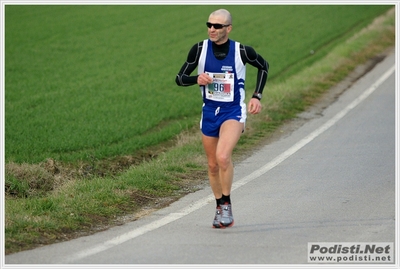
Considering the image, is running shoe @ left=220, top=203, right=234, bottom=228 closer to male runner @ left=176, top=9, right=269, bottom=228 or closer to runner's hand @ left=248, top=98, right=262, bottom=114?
male runner @ left=176, top=9, right=269, bottom=228

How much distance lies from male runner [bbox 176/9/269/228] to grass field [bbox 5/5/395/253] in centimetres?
120

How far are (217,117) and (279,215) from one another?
4.17 ft

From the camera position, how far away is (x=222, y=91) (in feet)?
28.0

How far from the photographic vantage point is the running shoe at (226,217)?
8.37 metres

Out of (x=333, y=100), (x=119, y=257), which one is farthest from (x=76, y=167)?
(x=333, y=100)

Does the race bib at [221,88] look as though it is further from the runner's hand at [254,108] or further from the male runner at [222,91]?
the runner's hand at [254,108]

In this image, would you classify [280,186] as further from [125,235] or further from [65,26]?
[65,26]

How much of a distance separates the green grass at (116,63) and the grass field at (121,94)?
0.04 m

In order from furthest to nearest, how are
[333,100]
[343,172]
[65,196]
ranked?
[333,100], [343,172], [65,196]

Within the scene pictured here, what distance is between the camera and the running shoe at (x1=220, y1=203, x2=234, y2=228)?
8.37 meters

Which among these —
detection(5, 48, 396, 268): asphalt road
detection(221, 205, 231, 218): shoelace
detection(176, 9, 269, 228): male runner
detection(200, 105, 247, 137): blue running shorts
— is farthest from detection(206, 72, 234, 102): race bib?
detection(5, 48, 396, 268): asphalt road

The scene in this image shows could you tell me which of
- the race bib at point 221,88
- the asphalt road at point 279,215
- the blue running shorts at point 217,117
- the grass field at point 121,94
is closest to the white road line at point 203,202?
the asphalt road at point 279,215

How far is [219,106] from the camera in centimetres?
861

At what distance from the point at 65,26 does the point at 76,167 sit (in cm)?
2140
